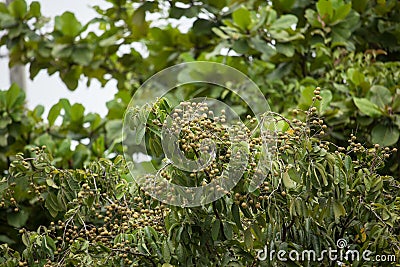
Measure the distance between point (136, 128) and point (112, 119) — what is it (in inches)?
54.0

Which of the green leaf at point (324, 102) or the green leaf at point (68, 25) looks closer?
the green leaf at point (324, 102)

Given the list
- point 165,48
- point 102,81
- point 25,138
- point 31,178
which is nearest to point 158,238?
point 31,178

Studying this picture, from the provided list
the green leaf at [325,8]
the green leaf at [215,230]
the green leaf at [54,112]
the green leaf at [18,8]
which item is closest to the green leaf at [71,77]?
the green leaf at [18,8]

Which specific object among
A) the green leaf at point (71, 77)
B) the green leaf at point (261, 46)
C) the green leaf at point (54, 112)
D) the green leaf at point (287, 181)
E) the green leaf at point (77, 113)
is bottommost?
the green leaf at point (71, 77)

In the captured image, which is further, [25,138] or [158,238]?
[25,138]

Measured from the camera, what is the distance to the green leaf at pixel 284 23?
6.95 ft

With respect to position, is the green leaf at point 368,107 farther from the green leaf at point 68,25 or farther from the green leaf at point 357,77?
the green leaf at point 68,25

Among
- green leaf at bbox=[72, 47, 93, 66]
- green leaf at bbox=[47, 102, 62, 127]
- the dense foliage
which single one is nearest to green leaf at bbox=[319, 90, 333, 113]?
the dense foliage

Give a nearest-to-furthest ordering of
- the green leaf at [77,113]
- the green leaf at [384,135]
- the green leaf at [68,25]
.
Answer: the green leaf at [384,135] < the green leaf at [77,113] < the green leaf at [68,25]

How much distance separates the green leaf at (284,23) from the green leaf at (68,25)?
2.51 ft

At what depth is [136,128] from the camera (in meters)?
1.11

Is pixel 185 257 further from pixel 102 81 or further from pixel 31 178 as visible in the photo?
pixel 102 81

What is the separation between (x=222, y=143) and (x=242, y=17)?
3.72 feet

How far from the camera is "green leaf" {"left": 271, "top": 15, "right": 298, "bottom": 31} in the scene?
6.95ft
